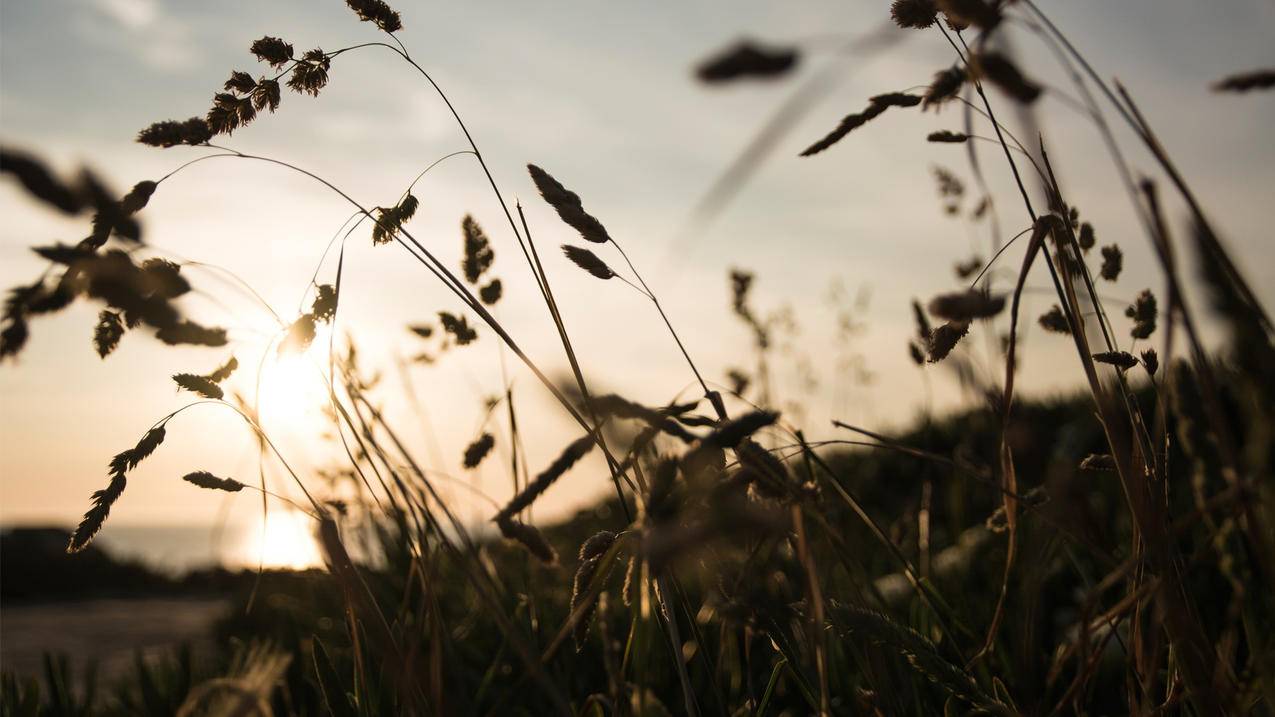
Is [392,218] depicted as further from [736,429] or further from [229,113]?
[736,429]

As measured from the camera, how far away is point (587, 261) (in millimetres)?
1233

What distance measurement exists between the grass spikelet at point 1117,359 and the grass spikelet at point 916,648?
46 centimetres

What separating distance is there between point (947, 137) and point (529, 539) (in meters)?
0.85

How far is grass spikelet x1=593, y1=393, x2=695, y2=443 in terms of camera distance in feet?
2.84

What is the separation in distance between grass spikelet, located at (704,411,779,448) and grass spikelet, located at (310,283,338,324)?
0.75m

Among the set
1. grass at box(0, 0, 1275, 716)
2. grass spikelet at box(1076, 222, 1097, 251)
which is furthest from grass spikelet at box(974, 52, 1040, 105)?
grass spikelet at box(1076, 222, 1097, 251)

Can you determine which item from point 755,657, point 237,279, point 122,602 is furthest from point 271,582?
point 237,279

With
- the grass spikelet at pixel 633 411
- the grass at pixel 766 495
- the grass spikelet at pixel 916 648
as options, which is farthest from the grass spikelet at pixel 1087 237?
the grass spikelet at pixel 633 411

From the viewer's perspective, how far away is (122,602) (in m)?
7.13

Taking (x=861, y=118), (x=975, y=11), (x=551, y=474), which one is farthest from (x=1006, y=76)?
(x=551, y=474)

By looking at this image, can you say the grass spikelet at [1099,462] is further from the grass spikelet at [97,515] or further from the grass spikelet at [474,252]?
the grass spikelet at [97,515]

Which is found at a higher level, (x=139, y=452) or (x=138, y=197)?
(x=138, y=197)

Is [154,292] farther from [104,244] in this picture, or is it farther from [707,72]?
[707,72]

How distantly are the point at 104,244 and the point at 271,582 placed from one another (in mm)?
4937
